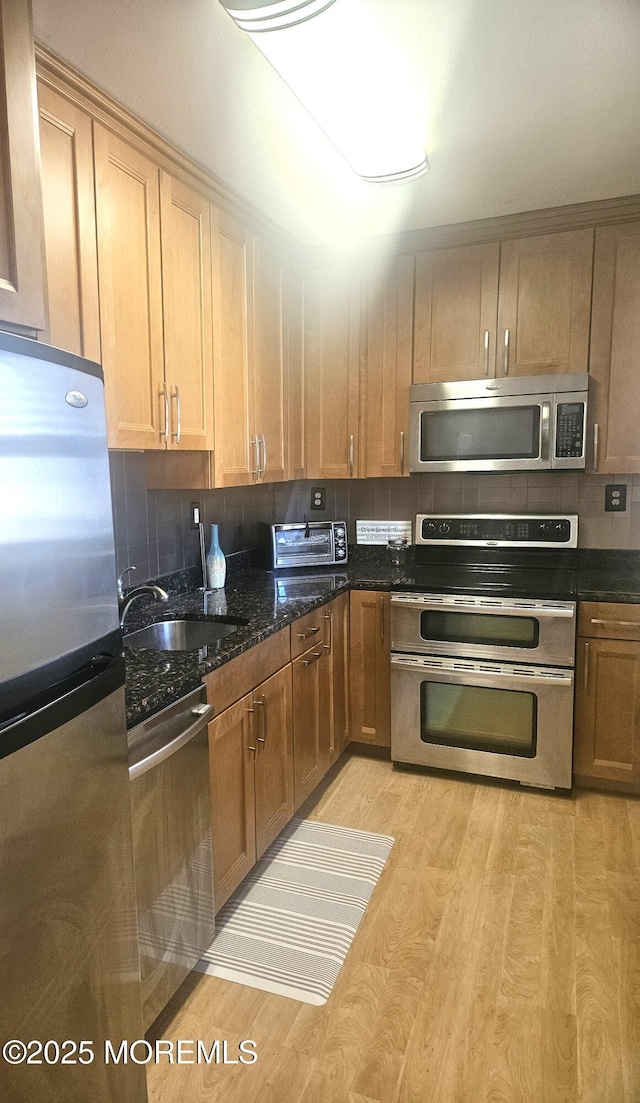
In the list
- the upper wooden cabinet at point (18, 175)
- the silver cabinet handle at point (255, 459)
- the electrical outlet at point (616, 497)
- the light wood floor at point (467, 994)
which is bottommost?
the light wood floor at point (467, 994)

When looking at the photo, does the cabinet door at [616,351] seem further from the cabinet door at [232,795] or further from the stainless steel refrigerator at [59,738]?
the stainless steel refrigerator at [59,738]

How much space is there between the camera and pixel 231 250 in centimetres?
247

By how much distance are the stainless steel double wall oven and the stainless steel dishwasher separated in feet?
4.46

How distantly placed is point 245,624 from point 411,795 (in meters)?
1.19

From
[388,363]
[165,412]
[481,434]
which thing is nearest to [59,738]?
[165,412]

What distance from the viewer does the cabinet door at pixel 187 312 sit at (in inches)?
81.4

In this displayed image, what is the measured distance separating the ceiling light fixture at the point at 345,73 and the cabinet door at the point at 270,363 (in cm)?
73

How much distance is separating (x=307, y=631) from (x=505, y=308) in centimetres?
171

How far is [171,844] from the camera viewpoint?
161cm

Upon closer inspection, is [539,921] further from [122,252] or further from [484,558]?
[122,252]

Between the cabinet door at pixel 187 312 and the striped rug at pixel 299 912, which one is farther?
the cabinet door at pixel 187 312

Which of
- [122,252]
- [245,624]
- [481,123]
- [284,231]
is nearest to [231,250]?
[284,231]

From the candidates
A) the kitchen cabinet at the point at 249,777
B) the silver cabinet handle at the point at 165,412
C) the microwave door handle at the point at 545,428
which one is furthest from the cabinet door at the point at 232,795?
the microwave door handle at the point at 545,428

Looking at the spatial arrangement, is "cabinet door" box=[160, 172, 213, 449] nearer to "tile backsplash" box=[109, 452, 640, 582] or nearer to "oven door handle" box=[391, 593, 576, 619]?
"tile backsplash" box=[109, 452, 640, 582]
